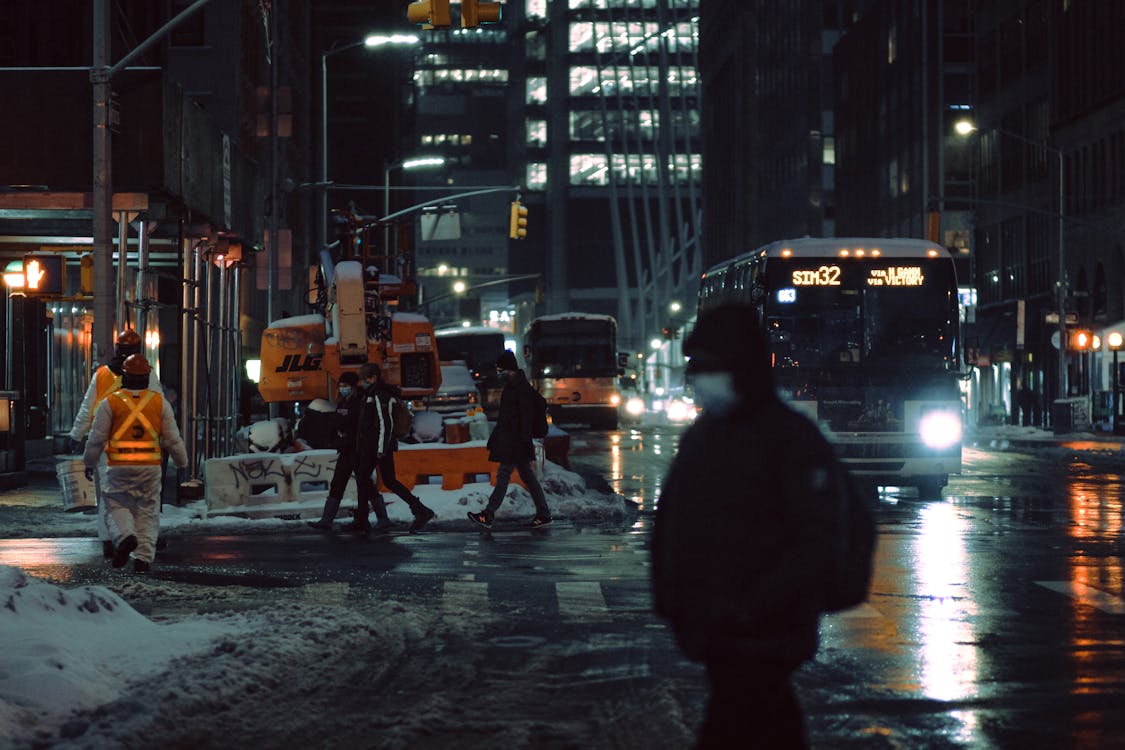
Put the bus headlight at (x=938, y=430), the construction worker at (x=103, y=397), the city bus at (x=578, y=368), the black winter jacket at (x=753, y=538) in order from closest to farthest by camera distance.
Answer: the black winter jacket at (x=753, y=538) → the construction worker at (x=103, y=397) → the bus headlight at (x=938, y=430) → the city bus at (x=578, y=368)

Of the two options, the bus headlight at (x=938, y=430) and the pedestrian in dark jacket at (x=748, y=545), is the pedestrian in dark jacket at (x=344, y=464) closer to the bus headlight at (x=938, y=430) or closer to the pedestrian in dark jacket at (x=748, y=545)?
the bus headlight at (x=938, y=430)

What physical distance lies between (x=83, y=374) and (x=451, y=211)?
68.7 ft

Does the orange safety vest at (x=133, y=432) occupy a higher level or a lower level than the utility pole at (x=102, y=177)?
lower

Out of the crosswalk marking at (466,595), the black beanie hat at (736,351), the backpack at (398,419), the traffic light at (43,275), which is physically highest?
the traffic light at (43,275)

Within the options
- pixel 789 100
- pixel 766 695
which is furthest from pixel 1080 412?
pixel 789 100

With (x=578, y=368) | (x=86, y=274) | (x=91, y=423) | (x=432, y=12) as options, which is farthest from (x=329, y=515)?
(x=578, y=368)

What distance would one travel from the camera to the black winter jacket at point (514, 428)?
20750mm

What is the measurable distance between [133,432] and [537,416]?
6.50 metres

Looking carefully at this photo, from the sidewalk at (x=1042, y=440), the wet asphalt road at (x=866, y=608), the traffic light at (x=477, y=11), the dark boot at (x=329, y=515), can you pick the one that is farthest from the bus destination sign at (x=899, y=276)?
the sidewalk at (x=1042, y=440)

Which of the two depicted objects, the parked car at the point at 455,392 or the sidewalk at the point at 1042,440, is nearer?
the sidewalk at the point at 1042,440

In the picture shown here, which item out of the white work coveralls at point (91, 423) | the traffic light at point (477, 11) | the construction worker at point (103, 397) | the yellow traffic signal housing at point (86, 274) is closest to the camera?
the white work coveralls at point (91, 423)

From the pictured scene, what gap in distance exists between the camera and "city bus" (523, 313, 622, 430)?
202 feet

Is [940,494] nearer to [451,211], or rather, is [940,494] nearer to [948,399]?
[948,399]

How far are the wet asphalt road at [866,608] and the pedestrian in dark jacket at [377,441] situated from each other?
459 millimetres
